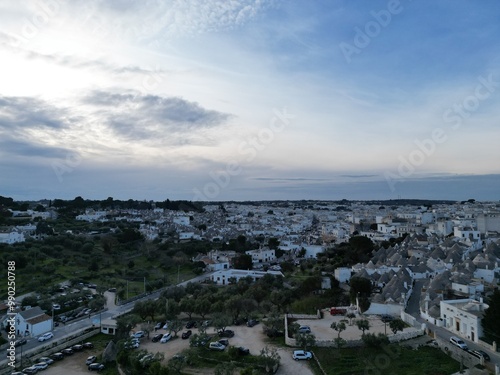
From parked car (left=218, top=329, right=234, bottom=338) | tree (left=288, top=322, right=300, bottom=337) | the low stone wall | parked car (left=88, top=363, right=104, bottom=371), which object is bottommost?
→ parked car (left=88, top=363, right=104, bottom=371)

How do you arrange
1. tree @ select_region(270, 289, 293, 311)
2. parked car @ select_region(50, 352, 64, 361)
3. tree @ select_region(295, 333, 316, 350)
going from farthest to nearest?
tree @ select_region(270, 289, 293, 311), parked car @ select_region(50, 352, 64, 361), tree @ select_region(295, 333, 316, 350)

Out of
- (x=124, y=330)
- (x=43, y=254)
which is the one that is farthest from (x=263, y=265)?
(x=124, y=330)

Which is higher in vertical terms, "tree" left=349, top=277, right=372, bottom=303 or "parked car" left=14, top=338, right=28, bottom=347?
"tree" left=349, top=277, right=372, bottom=303

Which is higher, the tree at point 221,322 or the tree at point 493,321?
the tree at point 493,321

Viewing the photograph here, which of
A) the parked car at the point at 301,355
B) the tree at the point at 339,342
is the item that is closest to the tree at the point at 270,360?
the parked car at the point at 301,355

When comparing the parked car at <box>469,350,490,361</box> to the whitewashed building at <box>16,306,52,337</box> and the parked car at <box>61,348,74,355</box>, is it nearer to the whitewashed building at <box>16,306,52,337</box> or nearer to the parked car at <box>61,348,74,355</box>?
the parked car at <box>61,348,74,355</box>

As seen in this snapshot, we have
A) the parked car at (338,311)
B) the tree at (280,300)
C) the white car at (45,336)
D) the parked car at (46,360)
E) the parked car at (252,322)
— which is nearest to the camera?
the parked car at (46,360)

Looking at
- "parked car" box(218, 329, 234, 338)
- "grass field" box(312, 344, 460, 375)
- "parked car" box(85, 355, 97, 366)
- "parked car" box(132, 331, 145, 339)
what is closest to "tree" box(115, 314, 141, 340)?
"parked car" box(132, 331, 145, 339)

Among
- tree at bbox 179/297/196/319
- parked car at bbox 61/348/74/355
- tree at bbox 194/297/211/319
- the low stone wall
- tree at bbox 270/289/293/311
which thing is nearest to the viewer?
the low stone wall

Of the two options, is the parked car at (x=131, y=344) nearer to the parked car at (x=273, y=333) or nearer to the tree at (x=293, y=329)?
the parked car at (x=273, y=333)
